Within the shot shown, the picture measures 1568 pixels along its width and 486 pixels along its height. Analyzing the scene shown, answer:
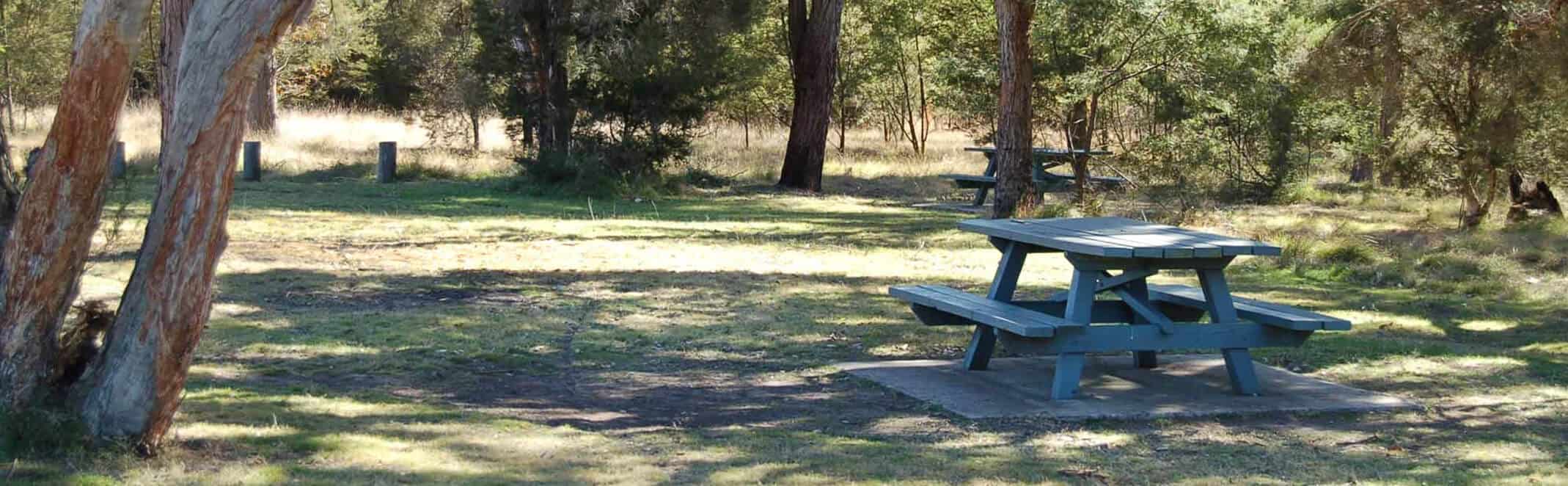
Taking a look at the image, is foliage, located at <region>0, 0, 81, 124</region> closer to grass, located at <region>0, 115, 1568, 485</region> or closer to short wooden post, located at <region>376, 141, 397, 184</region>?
short wooden post, located at <region>376, 141, 397, 184</region>

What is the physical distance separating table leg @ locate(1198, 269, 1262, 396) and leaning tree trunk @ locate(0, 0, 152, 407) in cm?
489

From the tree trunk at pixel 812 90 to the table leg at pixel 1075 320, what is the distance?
16.5m

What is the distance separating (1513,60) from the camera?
14859 mm

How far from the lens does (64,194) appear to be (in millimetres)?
4922

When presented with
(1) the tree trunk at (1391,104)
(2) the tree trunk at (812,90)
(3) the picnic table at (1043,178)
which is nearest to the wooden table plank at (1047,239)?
(1) the tree trunk at (1391,104)

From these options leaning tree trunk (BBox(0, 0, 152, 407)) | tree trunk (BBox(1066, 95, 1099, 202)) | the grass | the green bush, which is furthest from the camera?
tree trunk (BBox(1066, 95, 1099, 202))

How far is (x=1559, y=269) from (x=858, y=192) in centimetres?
1230

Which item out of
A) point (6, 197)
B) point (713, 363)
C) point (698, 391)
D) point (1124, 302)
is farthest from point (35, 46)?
point (1124, 302)

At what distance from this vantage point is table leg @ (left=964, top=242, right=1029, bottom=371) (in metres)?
7.61

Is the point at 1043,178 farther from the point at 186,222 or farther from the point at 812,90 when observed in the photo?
the point at 186,222

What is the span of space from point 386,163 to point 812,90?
22.8 feet

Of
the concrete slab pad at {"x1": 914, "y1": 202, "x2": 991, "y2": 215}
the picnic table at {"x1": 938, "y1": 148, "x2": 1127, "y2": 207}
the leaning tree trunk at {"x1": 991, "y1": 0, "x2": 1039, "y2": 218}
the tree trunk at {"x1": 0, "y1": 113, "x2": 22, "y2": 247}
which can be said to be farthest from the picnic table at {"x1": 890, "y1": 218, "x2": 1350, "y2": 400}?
the picnic table at {"x1": 938, "y1": 148, "x2": 1127, "y2": 207}

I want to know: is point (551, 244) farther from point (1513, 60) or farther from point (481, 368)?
point (1513, 60)

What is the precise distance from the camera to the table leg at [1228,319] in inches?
279
